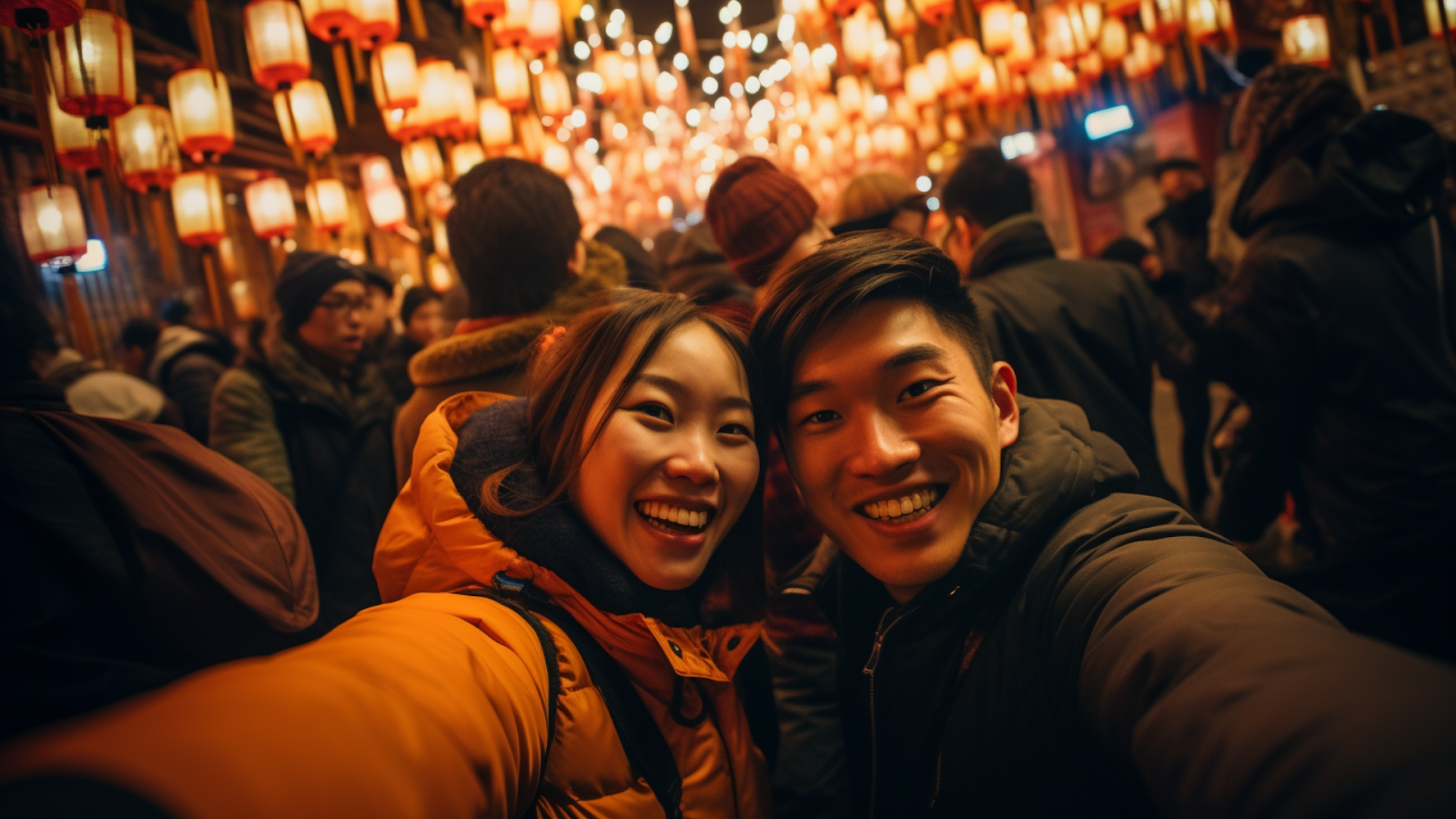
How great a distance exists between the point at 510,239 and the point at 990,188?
1904mm

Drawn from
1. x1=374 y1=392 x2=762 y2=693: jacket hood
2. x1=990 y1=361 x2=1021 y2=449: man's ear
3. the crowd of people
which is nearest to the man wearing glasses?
the crowd of people

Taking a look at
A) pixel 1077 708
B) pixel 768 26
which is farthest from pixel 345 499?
pixel 768 26

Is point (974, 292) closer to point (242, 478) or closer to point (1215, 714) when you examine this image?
point (1215, 714)

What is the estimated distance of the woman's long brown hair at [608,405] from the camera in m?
1.47

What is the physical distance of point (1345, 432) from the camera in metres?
2.72

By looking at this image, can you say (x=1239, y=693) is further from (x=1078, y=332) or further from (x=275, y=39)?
(x=275, y=39)

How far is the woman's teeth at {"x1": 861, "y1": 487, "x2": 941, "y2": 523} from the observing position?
1400mm

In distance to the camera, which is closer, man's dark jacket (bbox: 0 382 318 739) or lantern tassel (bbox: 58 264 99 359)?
man's dark jacket (bbox: 0 382 318 739)

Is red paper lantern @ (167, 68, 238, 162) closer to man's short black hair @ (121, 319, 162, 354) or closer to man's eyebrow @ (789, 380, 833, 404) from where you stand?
man's short black hair @ (121, 319, 162, 354)

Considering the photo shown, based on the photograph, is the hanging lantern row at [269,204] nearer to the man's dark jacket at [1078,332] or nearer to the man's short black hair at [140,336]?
the man's short black hair at [140,336]

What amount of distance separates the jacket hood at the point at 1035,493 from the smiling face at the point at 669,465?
0.44 metres

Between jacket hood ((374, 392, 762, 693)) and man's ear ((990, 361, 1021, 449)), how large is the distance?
2.38 feet

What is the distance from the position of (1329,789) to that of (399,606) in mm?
1183

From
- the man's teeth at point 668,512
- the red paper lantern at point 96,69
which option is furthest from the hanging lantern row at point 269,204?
the man's teeth at point 668,512
